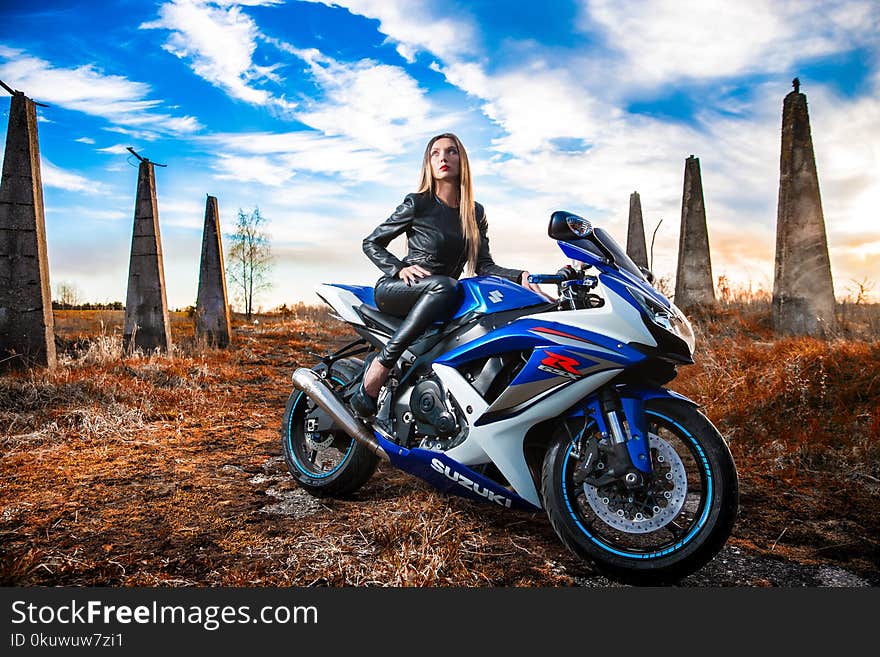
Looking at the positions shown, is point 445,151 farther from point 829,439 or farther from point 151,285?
point 151,285

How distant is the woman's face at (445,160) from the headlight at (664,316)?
152 centimetres

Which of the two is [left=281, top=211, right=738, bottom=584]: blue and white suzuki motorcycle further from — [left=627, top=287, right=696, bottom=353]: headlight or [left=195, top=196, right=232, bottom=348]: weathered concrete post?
Answer: [left=195, top=196, right=232, bottom=348]: weathered concrete post

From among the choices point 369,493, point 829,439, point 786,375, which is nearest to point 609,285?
point 369,493

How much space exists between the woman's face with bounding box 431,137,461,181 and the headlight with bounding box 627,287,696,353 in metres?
1.52

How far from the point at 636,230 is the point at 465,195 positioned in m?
13.4

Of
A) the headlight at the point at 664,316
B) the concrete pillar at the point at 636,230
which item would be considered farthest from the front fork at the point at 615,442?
the concrete pillar at the point at 636,230

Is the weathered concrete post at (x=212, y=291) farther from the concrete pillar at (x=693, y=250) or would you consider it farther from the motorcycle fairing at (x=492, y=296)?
the motorcycle fairing at (x=492, y=296)

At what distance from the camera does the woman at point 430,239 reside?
3.77 m

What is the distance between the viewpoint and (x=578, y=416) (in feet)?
9.71

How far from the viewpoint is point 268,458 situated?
16.7 ft

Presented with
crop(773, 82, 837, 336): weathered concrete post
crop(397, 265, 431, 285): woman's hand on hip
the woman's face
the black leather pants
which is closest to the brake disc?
the black leather pants

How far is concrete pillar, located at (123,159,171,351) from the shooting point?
36.6 feet

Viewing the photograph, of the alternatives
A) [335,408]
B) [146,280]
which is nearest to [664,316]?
[335,408]

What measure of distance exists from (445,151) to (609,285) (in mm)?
1532
